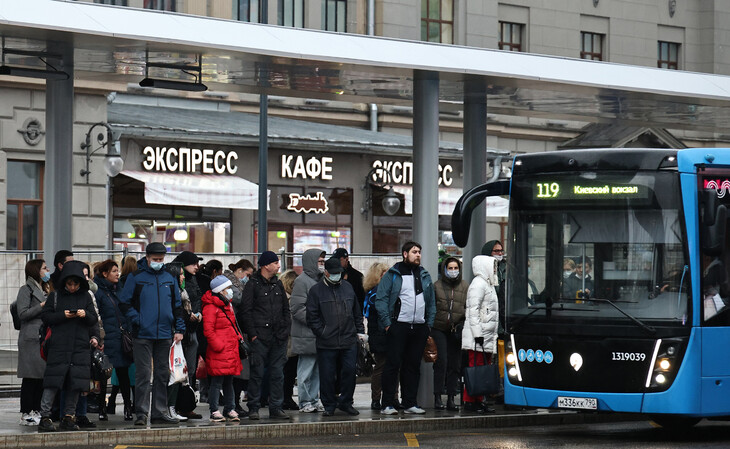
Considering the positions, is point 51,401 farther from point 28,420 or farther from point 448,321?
point 448,321

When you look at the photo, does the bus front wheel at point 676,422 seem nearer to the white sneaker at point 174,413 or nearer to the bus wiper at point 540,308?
the bus wiper at point 540,308

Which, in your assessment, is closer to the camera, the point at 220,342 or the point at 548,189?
the point at 548,189

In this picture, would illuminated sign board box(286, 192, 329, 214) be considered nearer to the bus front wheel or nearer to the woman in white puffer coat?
the woman in white puffer coat

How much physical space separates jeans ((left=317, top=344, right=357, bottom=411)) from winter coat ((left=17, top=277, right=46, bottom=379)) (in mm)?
2994

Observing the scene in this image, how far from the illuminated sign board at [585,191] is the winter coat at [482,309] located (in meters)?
1.72

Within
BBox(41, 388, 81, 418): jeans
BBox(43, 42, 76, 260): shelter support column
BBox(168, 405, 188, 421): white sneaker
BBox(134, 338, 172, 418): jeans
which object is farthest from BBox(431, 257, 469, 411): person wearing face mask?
BBox(41, 388, 81, 418): jeans

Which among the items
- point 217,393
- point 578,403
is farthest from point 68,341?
point 578,403

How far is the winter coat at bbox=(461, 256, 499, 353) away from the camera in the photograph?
15.3 m

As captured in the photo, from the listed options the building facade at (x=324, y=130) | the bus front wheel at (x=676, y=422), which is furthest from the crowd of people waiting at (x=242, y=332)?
the building facade at (x=324, y=130)

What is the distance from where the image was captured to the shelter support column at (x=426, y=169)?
16344mm

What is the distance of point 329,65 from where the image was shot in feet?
50.6

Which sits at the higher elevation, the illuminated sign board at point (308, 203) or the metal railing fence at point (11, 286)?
the illuminated sign board at point (308, 203)

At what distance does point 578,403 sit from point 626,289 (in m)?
1.21

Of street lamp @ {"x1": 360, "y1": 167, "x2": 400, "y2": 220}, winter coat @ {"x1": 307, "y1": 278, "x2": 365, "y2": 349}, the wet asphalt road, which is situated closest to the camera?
the wet asphalt road
